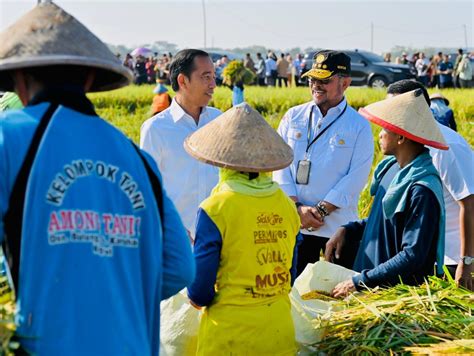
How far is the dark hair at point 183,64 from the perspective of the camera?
5.63m

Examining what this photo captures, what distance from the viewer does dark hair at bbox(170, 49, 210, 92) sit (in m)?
5.63

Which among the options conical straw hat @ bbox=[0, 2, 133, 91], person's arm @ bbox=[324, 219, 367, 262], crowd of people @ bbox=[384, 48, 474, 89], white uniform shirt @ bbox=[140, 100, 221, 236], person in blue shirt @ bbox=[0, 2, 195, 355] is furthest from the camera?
crowd of people @ bbox=[384, 48, 474, 89]

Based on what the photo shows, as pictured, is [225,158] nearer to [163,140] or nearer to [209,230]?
[209,230]

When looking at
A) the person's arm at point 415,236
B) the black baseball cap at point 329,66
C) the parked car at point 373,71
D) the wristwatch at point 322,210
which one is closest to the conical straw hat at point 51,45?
the person's arm at point 415,236

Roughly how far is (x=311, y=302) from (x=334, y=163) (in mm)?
1839

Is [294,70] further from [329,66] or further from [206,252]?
[206,252]

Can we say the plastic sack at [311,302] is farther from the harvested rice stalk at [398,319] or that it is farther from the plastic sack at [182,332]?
the plastic sack at [182,332]

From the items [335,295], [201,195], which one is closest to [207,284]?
[335,295]

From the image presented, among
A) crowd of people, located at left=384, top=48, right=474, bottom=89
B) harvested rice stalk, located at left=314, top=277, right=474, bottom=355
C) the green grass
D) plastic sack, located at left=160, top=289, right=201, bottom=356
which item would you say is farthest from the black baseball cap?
crowd of people, located at left=384, top=48, right=474, bottom=89

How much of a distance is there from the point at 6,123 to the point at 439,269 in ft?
8.87

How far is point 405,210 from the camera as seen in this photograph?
4371mm

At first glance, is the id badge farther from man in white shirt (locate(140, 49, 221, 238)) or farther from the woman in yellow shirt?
the woman in yellow shirt

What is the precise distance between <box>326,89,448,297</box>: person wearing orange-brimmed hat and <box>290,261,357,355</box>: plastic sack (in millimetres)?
86

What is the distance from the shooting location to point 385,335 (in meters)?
3.89
